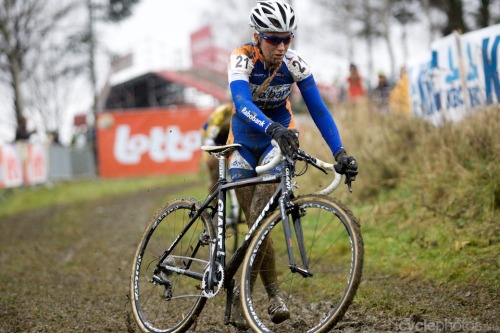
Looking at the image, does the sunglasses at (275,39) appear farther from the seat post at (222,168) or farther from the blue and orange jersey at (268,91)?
the seat post at (222,168)

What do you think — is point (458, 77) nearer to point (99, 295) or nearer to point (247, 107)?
point (99, 295)

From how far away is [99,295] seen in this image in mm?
7426

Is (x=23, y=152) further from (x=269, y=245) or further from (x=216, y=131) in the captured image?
(x=269, y=245)

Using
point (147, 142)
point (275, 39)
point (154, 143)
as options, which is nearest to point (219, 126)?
point (275, 39)

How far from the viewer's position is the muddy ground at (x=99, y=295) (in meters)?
5.39

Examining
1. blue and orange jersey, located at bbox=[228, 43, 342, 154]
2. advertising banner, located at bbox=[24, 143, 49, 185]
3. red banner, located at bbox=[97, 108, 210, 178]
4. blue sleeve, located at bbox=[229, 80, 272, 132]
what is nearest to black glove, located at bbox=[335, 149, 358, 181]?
blue and orange jersey, located at bbox=[228, 43, 342, 154]

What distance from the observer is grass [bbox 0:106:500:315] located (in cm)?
682

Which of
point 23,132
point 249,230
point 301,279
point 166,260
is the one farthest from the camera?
point 23,132

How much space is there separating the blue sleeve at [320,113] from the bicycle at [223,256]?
18.0 inches

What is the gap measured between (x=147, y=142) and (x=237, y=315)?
65.8ft

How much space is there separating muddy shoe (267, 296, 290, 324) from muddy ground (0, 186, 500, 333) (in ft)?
1.50

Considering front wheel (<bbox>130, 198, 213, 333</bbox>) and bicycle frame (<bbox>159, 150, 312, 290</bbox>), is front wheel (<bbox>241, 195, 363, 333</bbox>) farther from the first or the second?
front wheel (<bbox>130, 198, 213, 333</bbox>)

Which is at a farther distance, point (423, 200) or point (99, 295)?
point (423, 200)
